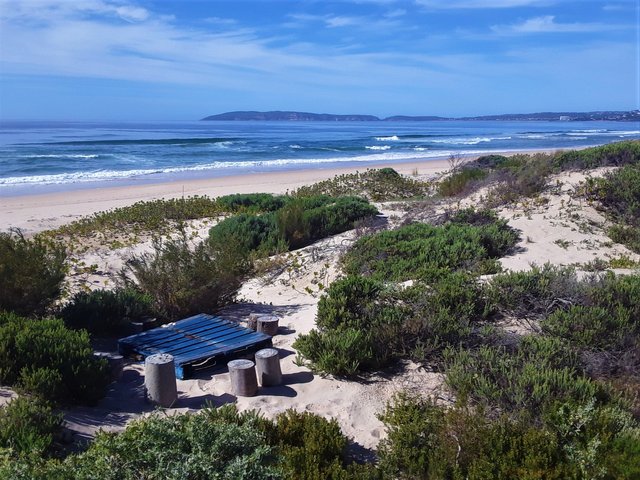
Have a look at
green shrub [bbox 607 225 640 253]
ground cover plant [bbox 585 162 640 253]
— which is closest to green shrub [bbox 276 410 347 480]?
green shrub [bbox 607 225 640 253]

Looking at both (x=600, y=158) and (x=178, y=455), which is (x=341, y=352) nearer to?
(x=178, y=455)

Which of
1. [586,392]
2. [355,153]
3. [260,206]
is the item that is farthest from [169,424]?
[355,153]

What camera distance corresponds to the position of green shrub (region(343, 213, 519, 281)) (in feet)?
27.3

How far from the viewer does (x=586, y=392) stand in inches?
181

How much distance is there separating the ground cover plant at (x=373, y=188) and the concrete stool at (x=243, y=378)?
12.0m

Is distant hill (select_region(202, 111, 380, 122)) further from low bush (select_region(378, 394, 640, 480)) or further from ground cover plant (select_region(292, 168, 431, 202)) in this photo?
low bush (select_region(378, 394, 640, 480))

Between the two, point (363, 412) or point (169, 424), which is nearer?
point (169, 424)

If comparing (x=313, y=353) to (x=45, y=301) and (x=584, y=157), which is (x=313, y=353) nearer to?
(x=45, y=301)

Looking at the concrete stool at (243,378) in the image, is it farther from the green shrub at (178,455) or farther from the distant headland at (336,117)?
the distant headland at (336,117)

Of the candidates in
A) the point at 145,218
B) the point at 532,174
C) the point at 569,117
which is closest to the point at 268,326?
the point at 145,218

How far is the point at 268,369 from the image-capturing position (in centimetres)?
550

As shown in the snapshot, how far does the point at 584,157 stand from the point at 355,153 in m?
30.5

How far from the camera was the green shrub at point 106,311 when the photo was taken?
22.2 ft

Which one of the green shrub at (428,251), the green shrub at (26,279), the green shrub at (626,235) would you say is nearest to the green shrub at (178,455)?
the green shrub at (26,279)
